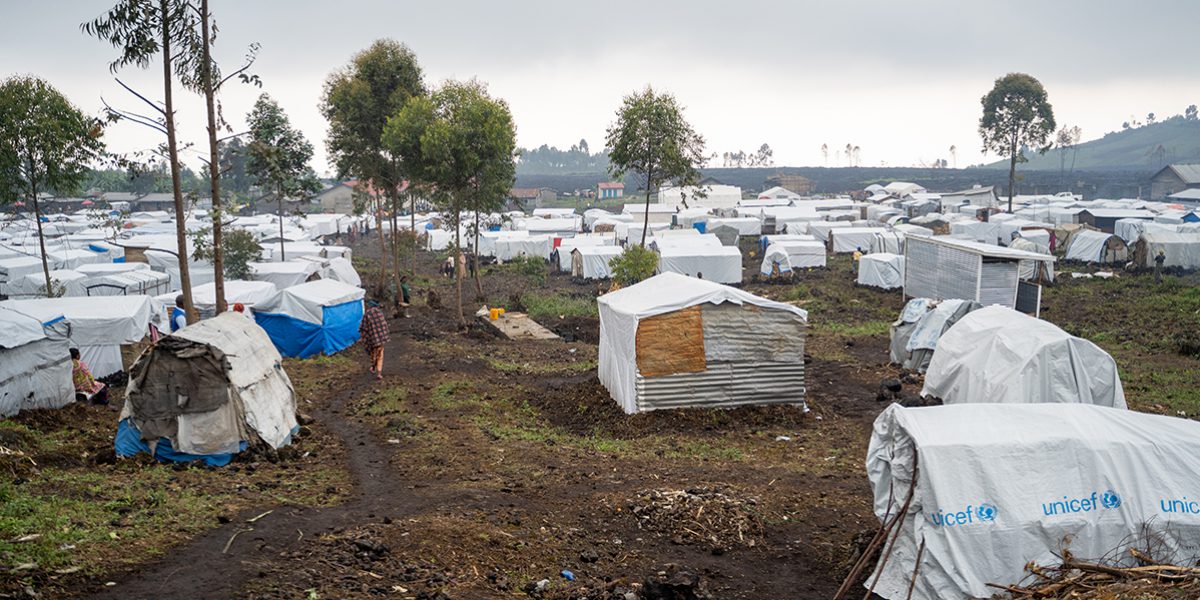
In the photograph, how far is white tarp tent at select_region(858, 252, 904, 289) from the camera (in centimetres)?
3497

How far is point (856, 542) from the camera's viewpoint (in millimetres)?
8258

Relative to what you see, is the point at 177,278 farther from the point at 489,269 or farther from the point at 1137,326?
the point at 1137,326

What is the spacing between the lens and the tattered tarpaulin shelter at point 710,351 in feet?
44.4

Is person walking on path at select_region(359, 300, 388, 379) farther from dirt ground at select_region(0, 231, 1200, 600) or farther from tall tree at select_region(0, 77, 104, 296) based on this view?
tall tree at select_region(0, 77, 104, 296)

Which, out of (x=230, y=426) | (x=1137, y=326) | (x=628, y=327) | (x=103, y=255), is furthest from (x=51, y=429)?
(x=103, y=255)

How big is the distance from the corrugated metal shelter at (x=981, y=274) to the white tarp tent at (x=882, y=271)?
7.48 metres

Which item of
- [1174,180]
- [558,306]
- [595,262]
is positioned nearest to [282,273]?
[558,306]

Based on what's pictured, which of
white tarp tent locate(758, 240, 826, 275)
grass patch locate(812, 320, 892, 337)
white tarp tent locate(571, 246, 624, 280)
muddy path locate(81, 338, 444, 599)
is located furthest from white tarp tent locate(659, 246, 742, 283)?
muddy path locate(81, 338, 444, 599)

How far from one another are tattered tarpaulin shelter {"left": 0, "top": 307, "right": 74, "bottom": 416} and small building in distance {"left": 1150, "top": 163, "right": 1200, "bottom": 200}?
104m

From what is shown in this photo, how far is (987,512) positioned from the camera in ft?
22.9

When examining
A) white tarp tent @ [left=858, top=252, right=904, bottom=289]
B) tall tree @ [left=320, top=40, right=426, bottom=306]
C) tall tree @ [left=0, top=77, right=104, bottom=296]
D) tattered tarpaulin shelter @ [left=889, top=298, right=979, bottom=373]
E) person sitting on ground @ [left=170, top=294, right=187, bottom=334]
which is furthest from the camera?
white tarp tent @ [left=858, top=252, right=904, bottom=289]

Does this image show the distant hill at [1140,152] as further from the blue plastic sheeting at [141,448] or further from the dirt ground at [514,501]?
the blue plastic sheeting at [141,448]

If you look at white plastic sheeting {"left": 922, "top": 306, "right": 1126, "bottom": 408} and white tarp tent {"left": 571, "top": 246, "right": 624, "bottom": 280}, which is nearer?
white plastic sheeting {"left": 922, "top": 306, "right": 1126, "bottom": 408}

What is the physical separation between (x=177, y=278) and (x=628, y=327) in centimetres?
2664
